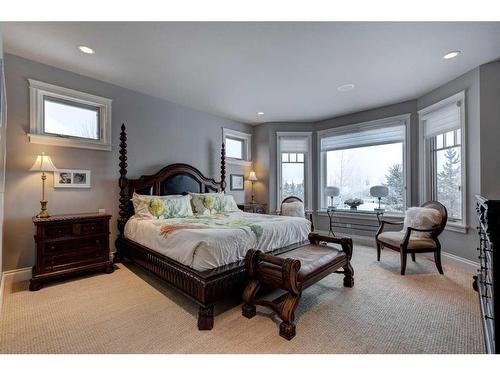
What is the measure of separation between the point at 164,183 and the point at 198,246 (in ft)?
8.02

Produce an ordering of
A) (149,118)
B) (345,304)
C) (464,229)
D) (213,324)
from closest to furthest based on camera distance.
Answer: (213,324)
(345,304)
(464,229)
(149,118)

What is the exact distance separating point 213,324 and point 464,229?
383cm

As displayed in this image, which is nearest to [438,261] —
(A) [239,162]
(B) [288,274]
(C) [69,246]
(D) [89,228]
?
(B) [288,274]

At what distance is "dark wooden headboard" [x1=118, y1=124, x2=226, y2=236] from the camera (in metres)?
3.71

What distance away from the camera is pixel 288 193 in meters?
5.98

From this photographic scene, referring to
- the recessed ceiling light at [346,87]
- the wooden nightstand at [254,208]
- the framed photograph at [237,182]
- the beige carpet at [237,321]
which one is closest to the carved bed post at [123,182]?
the beige carpet at [237,321]

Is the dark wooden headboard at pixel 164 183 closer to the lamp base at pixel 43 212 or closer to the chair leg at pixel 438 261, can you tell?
the lamp base at pixel 43 212

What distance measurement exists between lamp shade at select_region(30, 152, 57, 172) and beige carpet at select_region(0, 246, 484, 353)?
1424 mm

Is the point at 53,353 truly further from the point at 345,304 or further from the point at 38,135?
the point at 38,135

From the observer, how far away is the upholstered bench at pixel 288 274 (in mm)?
1920

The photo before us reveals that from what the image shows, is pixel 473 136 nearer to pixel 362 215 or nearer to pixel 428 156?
pixel 428 156

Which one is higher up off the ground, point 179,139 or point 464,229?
point 179,139

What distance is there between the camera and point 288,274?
194 centimetres
